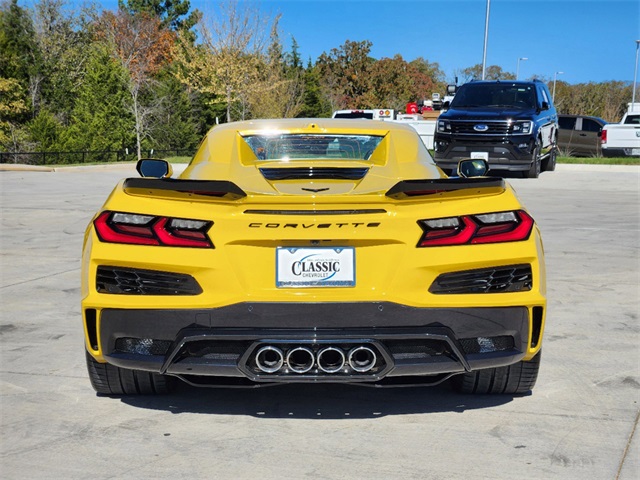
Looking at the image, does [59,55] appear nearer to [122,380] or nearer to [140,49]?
[140,49]

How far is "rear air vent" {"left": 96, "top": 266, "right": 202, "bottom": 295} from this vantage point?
3.55 metres

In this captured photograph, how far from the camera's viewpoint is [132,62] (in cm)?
6028

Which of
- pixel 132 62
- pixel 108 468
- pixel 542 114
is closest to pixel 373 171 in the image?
pixel 108 468

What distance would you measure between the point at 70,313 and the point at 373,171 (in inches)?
119

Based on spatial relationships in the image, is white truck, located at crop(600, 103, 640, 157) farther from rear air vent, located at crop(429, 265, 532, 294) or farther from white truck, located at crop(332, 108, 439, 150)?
rear air vent, located at crop(429, 265, 532, 294)

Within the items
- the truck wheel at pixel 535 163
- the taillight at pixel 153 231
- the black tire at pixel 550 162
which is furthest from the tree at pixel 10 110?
the taillight at pixel 153 231

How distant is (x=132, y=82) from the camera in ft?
170

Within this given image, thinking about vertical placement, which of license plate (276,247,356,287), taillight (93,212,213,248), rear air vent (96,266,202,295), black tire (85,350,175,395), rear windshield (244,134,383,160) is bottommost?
black tire (85,350,175,395)

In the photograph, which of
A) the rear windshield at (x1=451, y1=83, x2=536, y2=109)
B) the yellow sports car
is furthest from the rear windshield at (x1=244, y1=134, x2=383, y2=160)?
the rear windshield at (x1=451, y1=83, x2=536, y2=109)

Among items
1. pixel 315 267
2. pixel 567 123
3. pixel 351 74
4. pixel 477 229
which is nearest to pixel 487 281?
pixel 477 229

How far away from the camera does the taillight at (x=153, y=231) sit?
356cm

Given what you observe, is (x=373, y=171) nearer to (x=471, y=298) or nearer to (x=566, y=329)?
(x=471, y=298)

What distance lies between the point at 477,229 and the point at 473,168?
59.5 inches

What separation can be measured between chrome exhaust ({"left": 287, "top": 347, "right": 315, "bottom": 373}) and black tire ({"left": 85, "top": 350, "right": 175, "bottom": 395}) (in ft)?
2.84
